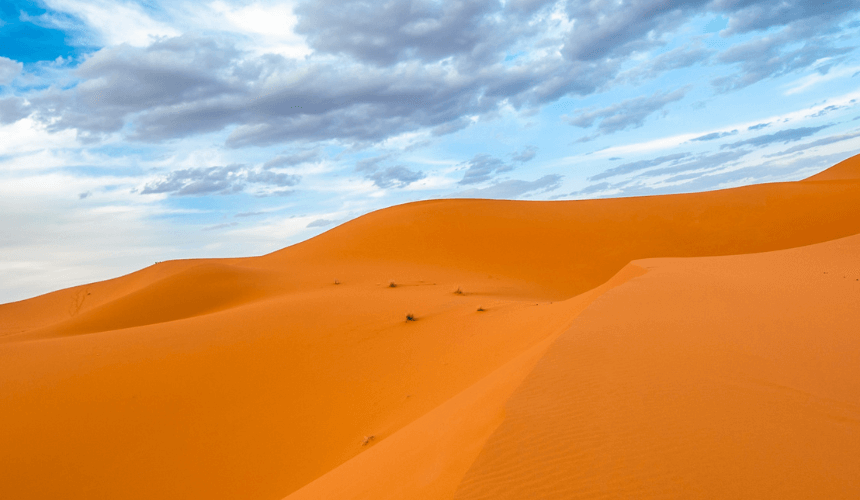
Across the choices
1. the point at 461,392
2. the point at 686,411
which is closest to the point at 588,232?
the point at 461,392

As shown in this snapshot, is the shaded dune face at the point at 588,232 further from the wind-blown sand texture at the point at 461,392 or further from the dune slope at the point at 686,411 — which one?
the dune slope at the point at 686,411

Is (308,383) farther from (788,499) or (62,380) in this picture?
(788,499)

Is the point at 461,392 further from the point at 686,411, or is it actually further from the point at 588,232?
the point at 588,232

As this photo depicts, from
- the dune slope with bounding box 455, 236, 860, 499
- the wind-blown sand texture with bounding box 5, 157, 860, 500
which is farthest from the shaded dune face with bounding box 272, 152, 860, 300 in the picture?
the dune slope with bounding box 455, 236, 860, 499

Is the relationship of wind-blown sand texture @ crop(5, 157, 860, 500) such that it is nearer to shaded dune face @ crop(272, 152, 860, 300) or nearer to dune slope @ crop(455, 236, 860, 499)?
dune slope @ crop(455, 236, 860, 499)

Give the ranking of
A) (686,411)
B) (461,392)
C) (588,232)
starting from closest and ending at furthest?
(686,411), (461,392), (588,232)

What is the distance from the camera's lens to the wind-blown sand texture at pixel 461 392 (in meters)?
2.81

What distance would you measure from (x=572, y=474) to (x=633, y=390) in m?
1.15

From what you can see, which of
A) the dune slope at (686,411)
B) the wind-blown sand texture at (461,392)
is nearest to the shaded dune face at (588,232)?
the wind-blown sand texture at (461,392)

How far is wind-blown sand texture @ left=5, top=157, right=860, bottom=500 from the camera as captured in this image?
281 centimetres

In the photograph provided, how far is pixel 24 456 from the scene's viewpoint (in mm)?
6586

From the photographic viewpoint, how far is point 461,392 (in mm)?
5539

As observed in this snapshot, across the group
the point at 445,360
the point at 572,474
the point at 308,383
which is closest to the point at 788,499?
the point at 572,474

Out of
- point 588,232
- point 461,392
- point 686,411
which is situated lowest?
point 461,392
